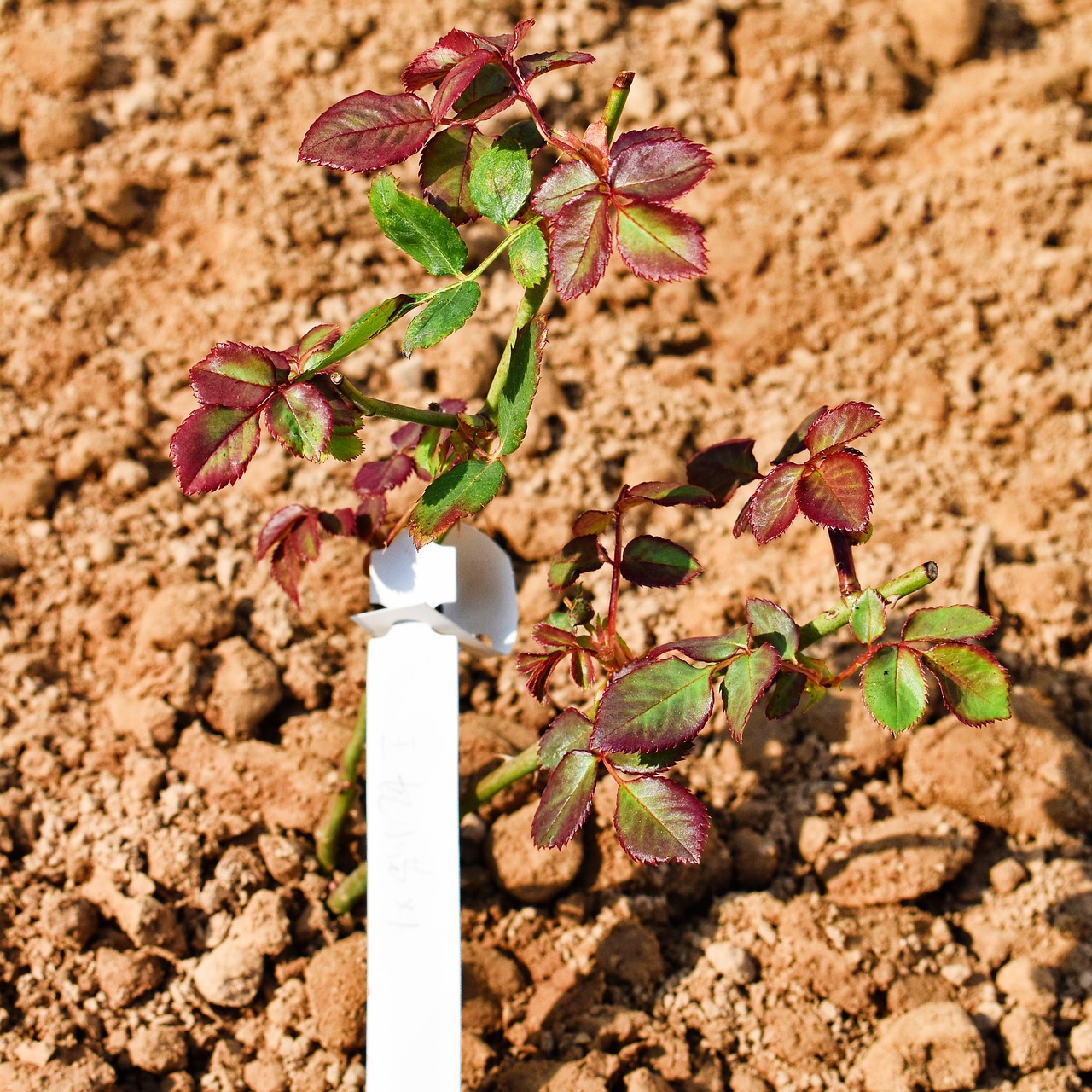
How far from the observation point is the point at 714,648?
1.23 m

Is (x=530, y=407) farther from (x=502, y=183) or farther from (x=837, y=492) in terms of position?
(x=837, y=492)

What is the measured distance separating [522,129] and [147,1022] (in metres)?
1.30

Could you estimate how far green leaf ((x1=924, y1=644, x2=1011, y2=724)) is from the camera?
1.19 meters

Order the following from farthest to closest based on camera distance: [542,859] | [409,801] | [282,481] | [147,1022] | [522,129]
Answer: [282,481] < [542,859] < [147,1022] < [409,801] < [522,129]

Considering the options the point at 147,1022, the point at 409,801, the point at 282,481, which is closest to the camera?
the point at 409,801

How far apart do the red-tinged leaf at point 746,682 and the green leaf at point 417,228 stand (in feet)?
1.65

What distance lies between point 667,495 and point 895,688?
330 mm

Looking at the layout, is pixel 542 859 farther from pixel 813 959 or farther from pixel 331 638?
pixel 331 638

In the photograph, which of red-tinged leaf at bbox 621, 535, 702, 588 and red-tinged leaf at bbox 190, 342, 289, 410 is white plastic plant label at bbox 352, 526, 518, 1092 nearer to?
red-tinged leaf at bbox 621, 535, 702, 588

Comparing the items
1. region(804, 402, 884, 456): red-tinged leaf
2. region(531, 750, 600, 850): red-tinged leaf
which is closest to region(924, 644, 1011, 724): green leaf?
region(804, 402, 884, 456): red-tinged leaf

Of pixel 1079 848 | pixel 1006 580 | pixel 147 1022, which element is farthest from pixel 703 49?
pixel 147 1022

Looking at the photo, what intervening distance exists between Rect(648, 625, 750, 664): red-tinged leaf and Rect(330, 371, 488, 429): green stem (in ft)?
1.10

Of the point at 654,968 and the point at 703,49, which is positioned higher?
the point at 703,49

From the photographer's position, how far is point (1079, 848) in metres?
1.88
